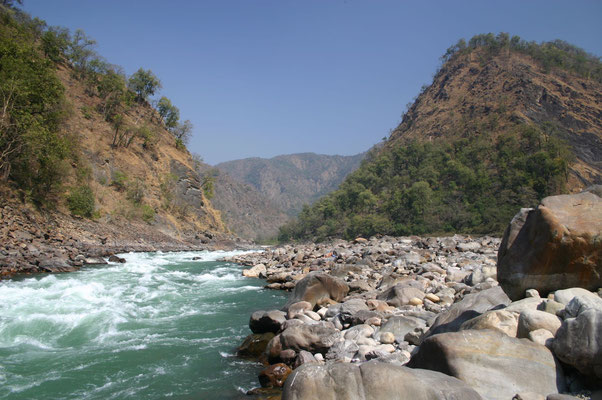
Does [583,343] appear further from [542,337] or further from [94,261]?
[94,261]

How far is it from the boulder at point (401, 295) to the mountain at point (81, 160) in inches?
620

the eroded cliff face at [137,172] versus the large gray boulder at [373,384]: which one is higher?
the eroded cliff face at [137,172]

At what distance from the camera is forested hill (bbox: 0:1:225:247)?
21469 millimetres

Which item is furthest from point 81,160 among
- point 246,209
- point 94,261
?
point 246,209

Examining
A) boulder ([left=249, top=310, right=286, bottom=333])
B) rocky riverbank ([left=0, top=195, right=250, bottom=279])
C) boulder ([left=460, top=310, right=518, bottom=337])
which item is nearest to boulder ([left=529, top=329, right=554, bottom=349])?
boulder ([left=460, top=310, right=518, bottom=337])

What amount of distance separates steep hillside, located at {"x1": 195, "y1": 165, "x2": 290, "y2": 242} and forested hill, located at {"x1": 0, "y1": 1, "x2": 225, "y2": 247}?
80.8 metres

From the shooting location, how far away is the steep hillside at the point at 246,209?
473 ft

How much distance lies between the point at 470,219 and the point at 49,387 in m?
51.6

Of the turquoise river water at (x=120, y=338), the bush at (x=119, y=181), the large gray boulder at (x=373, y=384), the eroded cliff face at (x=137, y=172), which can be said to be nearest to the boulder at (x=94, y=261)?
the turquoise river water at (x=120, y=338)

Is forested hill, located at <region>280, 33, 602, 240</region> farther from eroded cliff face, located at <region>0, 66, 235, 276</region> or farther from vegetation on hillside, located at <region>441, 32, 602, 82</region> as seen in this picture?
eroded cliff face, located at <region>0, 66, 235, 276</region>

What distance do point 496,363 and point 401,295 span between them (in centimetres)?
623

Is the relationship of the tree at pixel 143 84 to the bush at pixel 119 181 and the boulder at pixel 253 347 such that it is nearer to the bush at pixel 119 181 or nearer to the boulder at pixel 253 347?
the bush at pixel 119 181

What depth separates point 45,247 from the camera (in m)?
18.8

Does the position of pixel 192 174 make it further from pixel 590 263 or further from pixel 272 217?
pixel 272 217
